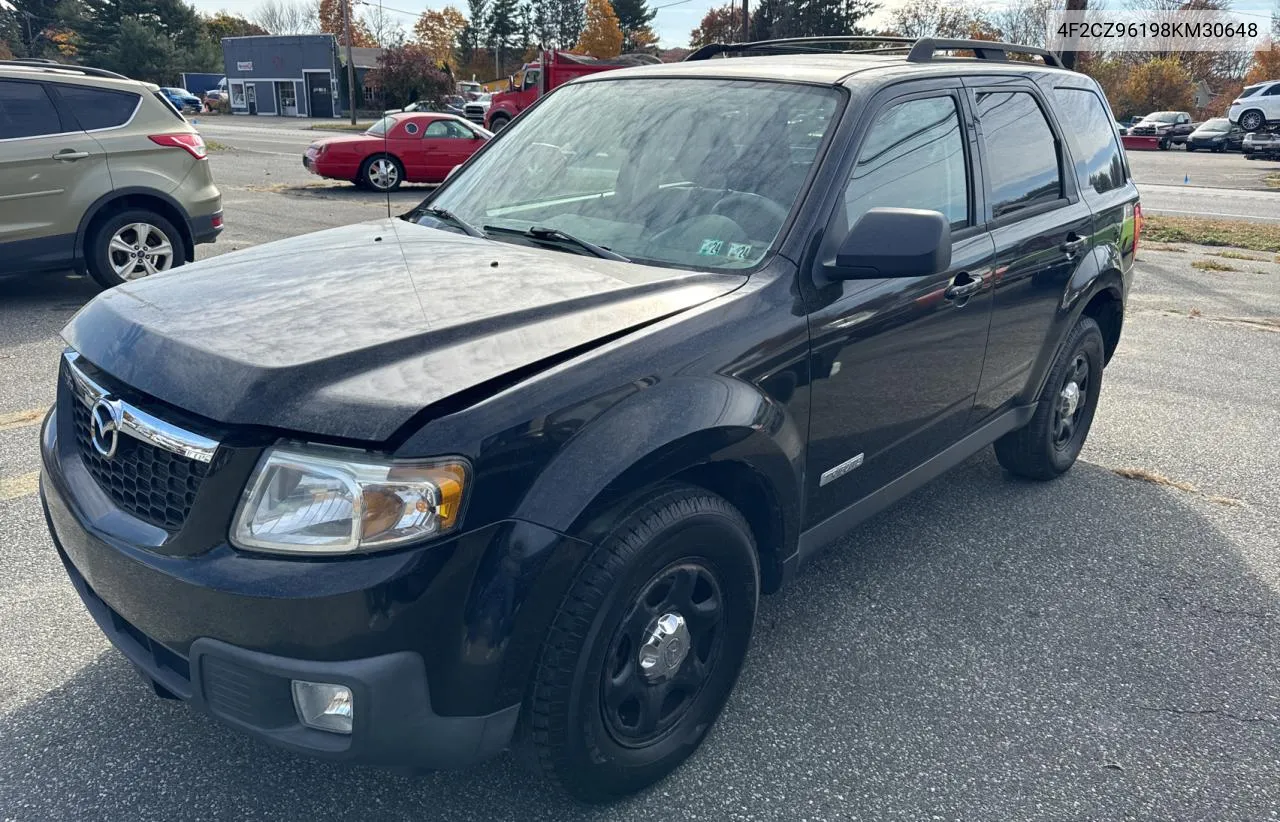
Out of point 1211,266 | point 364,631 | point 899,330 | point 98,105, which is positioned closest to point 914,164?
point 899,330

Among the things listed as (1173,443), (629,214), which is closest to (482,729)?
(629,214)

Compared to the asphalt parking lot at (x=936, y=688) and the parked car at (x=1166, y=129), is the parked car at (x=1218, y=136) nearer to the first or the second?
the parked car at (x=1166, y=129)

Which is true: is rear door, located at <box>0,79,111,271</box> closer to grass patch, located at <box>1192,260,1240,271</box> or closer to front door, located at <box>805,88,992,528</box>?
front door, located at <box>805,88,992,528</box>

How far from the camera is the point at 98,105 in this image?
7.57 meters

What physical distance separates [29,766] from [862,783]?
2.15 meters

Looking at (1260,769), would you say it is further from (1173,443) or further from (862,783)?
(1173,443)

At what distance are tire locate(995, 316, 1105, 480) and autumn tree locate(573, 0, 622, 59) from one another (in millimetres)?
74904

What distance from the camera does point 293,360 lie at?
203 cm

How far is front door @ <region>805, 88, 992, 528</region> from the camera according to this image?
2.84 meters

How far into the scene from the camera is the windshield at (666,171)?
2871 mm

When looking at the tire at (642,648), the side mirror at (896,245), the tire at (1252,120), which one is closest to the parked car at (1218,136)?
the tire at (1252,120)

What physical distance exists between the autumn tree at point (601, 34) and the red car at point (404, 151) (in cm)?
6155

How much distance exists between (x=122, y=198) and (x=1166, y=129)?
4345cm

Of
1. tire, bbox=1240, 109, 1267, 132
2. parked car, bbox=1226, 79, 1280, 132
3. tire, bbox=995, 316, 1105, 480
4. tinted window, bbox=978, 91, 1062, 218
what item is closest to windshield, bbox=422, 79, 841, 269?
tinted window, bbox=978, 91, 1062, 218
